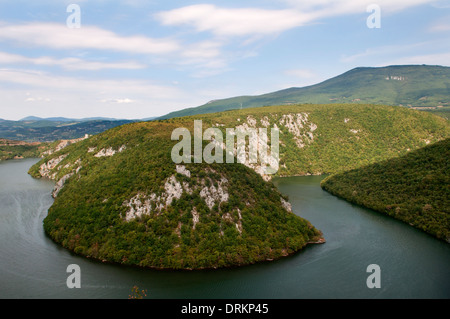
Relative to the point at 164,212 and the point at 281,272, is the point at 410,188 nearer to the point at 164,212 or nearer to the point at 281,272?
the point at 281,272

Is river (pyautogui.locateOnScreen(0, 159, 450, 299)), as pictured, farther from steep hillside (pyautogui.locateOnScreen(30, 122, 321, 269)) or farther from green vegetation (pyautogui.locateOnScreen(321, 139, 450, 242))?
green vegetation (pyautogui.locateOnScreen(321, 139, 450, 242))

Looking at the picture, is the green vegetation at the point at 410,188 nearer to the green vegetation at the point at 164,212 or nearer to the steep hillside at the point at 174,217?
the steep hillside at the point at 174,217

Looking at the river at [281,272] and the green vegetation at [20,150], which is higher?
the green vegetation at [20,150]

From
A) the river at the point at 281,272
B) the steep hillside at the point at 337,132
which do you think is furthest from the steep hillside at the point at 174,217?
the steep hillside at the point at 337,132

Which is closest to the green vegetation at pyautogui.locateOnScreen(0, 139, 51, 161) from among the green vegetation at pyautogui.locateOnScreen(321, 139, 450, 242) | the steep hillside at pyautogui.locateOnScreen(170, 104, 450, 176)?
the steep hillside at pyautogui.locateOnScreen(170, 104, 450, 176)

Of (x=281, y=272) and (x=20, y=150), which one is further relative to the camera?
(x=20, y=150)

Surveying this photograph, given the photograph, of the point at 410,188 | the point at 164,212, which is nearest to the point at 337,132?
the point at 410,188
